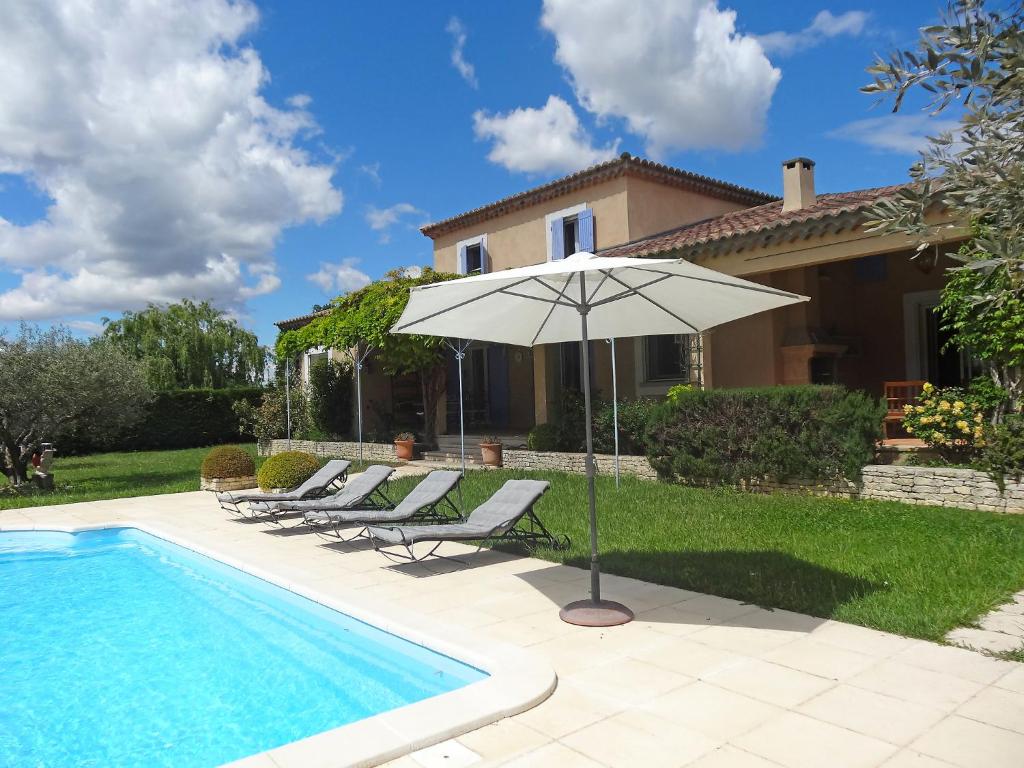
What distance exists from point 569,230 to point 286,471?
9.91m

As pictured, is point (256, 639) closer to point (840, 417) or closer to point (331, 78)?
point (840, 417)

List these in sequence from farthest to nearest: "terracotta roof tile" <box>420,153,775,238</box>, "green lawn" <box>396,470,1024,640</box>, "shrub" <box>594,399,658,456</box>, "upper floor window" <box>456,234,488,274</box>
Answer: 1. "upper floor window" <box>456,234,488,274</box>
2. "terracotta roof tile" <box>420,153,775,238</box>
3. "shrub" <box>594,399,658,456</box>
4. "green lawn" <box>396,470,1024,640</box>

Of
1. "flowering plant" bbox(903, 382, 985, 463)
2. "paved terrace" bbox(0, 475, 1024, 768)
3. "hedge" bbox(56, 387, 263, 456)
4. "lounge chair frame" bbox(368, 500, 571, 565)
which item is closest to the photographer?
"paved terrace" bbox(0, 475, 1024, 768)

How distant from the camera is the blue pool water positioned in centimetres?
464

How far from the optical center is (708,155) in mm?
Result: 20359

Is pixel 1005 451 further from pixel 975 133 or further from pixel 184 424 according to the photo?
pixel 184 424

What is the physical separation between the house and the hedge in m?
10.3

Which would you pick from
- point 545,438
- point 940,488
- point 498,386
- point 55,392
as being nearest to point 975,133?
point 940,488

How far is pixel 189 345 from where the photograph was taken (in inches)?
1224

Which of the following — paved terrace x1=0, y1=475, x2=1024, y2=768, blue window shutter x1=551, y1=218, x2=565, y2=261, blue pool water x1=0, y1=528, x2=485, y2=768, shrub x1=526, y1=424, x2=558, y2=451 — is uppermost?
blue window shutter x1=551, y1=218, x2=565, y2=261

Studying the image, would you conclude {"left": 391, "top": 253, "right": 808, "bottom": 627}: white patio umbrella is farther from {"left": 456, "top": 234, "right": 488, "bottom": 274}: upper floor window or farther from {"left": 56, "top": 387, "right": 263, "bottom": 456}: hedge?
{"left": 56, "top": 387, "right": 263, "bottom": 456}: hedge

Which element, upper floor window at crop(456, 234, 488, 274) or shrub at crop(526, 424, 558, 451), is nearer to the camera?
shrub at crop(526, 424, 558, 451)

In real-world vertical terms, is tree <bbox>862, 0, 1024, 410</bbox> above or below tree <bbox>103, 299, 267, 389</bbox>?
below

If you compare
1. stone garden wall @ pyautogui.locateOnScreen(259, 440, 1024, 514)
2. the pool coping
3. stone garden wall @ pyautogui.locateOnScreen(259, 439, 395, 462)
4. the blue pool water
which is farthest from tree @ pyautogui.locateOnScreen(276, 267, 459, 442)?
the pool coping
